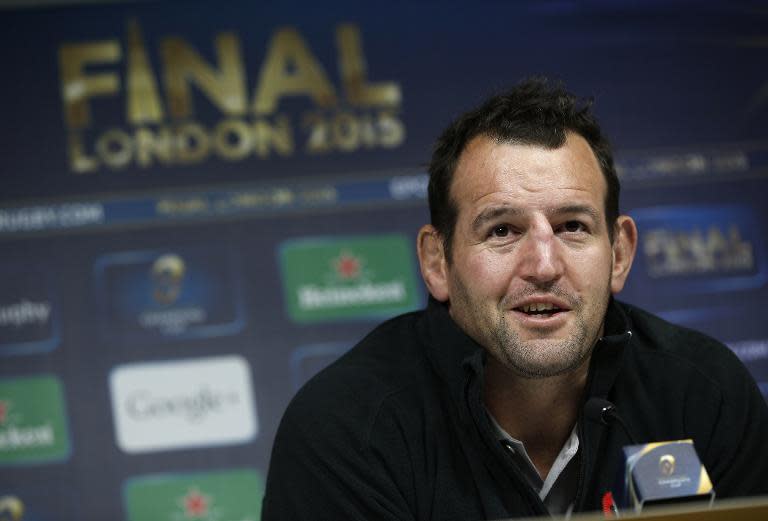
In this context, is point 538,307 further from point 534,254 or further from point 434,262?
point 434,262

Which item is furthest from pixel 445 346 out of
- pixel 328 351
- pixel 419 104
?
pixel 419 104

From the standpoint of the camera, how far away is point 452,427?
172 cm

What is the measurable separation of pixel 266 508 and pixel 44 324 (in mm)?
1811

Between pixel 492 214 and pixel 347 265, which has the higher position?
pixel 492 214

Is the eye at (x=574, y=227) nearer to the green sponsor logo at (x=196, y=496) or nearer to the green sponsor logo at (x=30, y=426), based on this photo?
the green sponsor logo at (x=196, y=496)

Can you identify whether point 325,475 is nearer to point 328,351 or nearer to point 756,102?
point 328,351

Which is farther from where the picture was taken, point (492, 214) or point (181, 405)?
point (181, 405)

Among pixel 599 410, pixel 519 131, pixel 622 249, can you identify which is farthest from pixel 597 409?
pixel 519 131

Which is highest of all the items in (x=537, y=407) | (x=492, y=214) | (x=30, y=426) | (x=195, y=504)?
(x=492, y=214)

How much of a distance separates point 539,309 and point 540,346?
0.06 m

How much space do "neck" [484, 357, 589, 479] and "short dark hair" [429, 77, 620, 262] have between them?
233 millimetres

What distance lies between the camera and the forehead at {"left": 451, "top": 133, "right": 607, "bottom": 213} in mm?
1733

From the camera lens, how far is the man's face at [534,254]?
169cm

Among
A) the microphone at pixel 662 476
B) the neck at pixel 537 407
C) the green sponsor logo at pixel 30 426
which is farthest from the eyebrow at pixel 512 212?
the green sponsor logo at pixel 30 426
